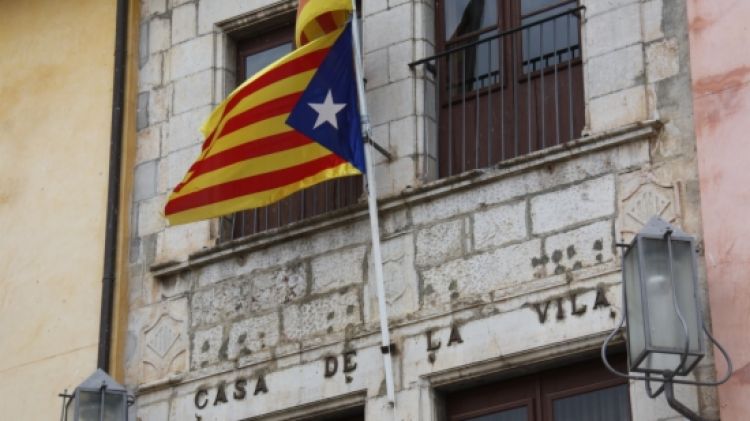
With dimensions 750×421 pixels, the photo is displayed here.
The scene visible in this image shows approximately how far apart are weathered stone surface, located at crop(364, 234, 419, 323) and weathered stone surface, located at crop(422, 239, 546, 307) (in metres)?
0.11

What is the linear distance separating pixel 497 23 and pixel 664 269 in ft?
10.5

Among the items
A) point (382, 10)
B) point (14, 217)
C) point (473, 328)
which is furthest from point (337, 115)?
point (14, 217)

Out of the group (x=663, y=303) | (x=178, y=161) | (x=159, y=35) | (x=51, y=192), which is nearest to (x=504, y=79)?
(x=178, y=161)

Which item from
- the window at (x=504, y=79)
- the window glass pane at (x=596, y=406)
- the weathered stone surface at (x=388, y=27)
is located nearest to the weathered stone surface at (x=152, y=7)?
the weathered stone surface at (x=388, y=27)

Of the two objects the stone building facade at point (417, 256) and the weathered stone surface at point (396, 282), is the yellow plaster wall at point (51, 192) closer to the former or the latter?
the stone building facade at point (417, 256)

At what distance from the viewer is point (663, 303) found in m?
12.5

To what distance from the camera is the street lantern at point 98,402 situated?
1409cm

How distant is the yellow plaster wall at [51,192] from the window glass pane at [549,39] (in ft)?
11.3

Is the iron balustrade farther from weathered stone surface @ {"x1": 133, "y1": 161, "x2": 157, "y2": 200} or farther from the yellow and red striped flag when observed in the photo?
the yellow and red striped flag

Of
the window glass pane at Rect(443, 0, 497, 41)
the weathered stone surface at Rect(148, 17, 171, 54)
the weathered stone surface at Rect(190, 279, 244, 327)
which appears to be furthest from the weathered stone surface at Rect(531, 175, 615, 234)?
the weathered stone surface at Rect(148, 17, 171, 54)

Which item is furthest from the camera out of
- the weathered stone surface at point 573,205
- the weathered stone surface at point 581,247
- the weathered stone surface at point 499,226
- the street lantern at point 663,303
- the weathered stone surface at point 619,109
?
the weathered stone surface at point 499,226

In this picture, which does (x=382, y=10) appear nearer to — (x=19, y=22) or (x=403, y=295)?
(x=403, y=295)

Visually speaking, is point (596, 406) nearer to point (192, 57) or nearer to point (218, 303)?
point (218, 303)

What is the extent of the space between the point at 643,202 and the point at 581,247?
0.48 metres
